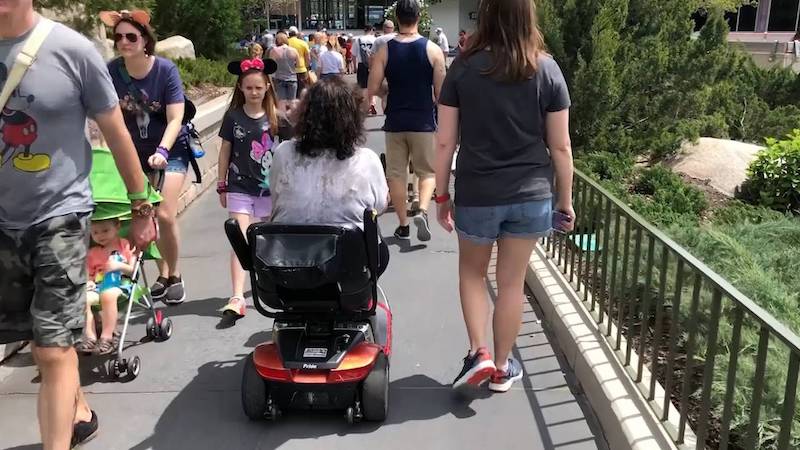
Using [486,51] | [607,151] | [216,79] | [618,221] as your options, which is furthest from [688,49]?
[216,79]

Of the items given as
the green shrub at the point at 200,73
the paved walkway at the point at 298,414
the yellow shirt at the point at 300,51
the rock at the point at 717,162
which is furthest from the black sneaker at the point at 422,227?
the yellow shirt at the point at 300,51

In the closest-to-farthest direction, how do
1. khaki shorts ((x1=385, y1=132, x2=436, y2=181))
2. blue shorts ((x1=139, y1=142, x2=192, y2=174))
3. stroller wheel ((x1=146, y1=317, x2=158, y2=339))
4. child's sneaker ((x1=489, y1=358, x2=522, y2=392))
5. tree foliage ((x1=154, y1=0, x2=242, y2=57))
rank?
child's sneaker ((x1=489, y1=358, x2=522, y2=392)) < stroller wheel ((x1=146, y1=317, x2=158, y2=339)) < blue shorts ((x1=139, y1=142, x2=192, y2=174)) < khaki shorts ((x1=385, y1=132, x2=436, y2=181)) < tree foliage ((x1=154, y1=0, x2=242, y2=57))

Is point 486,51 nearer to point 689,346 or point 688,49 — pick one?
point 689,346

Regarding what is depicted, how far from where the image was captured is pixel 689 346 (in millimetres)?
2971

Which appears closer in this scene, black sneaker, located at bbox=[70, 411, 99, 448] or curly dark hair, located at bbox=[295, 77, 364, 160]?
black sneaker, located at bbox=[70, 411, 99, 448]

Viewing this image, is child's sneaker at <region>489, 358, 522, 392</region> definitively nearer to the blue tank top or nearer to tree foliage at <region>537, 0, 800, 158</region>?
the blue tank top

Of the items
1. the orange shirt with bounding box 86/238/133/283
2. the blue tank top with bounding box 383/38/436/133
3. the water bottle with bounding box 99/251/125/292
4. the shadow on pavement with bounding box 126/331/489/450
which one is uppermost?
the blue tank top with bounding box 383/38/436/133

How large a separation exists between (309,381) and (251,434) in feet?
1.28

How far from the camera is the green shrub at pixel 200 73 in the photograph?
43.4 feet

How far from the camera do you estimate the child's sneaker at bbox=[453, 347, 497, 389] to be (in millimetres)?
3555

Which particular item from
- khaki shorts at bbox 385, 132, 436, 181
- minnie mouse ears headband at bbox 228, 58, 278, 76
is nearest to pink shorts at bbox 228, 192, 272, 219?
minnie mouse ears headband at bbox 228, 58, 278, 76

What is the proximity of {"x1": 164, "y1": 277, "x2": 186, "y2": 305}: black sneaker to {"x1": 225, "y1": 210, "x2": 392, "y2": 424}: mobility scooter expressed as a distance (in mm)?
1726

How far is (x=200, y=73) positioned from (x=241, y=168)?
9.85 metres

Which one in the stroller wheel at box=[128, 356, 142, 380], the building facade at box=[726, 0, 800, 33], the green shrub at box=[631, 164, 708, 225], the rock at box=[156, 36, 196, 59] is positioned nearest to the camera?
the stroller wheel at box=[128, 356, 142, 380]
